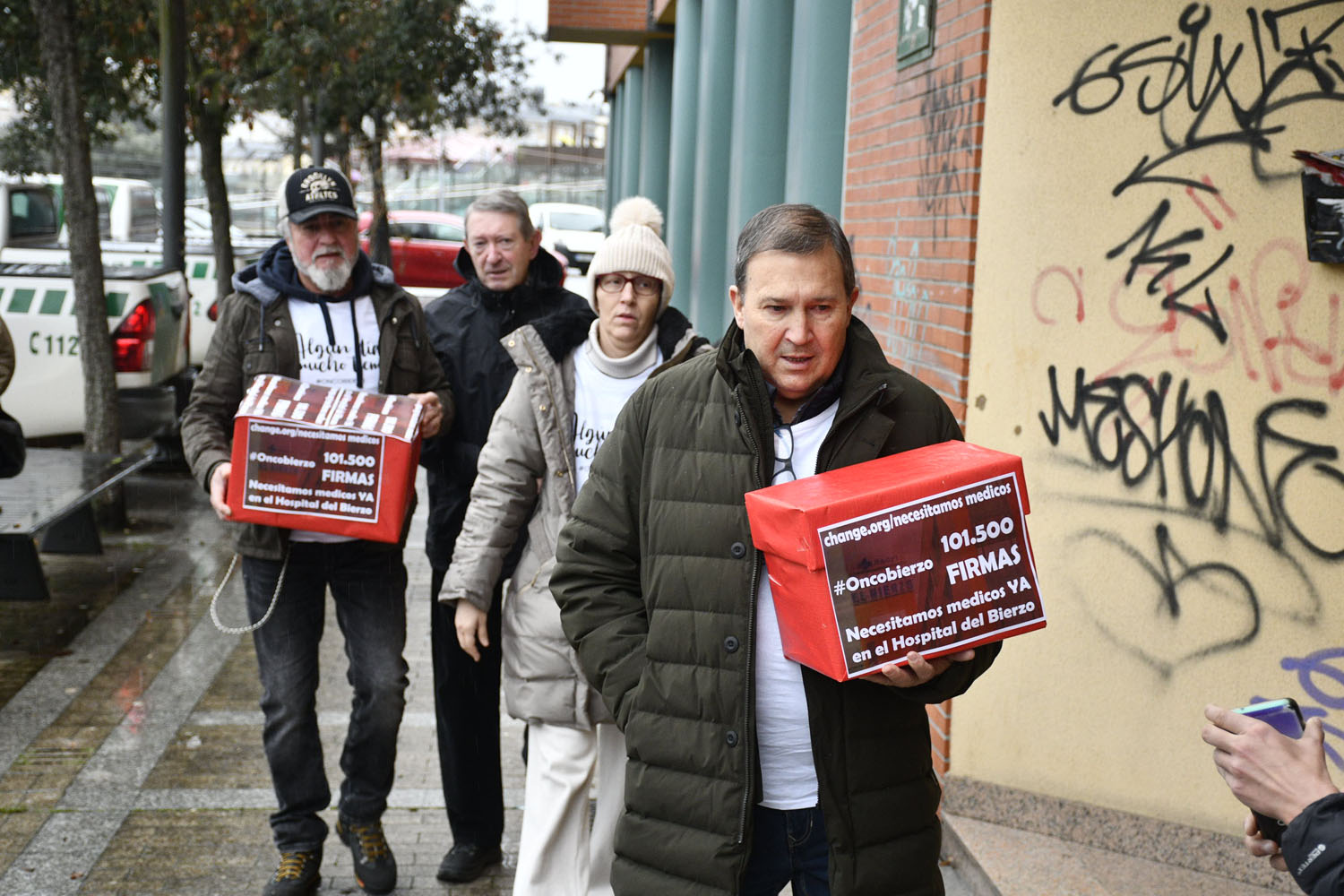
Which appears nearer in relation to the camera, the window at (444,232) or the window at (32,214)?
the window at (32,214)

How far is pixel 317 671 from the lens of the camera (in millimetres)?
4180

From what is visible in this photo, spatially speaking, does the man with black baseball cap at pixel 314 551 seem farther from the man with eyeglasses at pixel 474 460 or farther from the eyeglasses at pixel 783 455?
the eyeglasses at pixel 783 455

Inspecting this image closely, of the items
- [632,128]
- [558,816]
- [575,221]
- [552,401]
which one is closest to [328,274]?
[552,401]

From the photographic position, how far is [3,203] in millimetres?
13234

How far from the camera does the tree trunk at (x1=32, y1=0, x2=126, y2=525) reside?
8.24 m

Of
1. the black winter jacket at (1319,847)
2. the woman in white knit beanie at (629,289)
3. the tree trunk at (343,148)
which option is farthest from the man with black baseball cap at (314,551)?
the tree trunk at (343,148)

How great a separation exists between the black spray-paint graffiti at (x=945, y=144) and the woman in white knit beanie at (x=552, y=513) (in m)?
1.17

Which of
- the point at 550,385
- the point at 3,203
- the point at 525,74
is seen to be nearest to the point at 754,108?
the point at 550,385

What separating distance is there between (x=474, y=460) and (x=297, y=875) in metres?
1.31

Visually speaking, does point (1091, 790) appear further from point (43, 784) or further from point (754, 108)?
point (754, 108)

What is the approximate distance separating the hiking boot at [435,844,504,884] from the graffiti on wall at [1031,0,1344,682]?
195cm

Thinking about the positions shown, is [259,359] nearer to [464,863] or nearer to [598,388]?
[598,388]

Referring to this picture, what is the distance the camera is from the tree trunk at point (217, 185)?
42.1 ft

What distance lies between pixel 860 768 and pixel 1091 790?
197 centimetres
